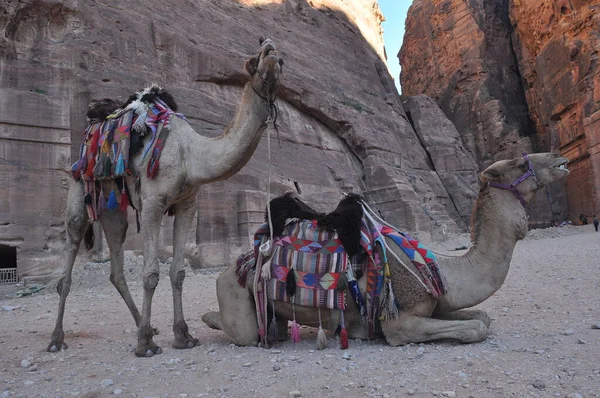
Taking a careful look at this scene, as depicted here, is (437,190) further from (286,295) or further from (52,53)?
(286,295)

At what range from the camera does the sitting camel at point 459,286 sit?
348cm

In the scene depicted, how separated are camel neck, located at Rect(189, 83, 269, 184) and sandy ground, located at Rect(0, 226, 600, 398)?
1.60 metres

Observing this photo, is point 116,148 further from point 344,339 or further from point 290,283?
point 344,339

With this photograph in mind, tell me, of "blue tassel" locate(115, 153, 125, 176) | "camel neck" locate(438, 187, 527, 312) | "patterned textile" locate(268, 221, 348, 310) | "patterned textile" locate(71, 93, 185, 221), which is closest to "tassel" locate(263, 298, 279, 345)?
"patterned textile" locate(268, 221, 348, 310)

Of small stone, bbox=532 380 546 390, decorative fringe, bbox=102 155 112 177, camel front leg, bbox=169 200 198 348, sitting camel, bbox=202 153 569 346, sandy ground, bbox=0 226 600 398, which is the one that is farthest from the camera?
decorative fringe, bbox=102 155 112 177

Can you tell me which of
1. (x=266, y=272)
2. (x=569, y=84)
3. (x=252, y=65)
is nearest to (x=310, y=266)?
(x=266, y=272)

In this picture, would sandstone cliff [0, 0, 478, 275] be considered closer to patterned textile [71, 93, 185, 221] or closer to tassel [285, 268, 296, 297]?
patterned textile [71, 93, 185, 221]

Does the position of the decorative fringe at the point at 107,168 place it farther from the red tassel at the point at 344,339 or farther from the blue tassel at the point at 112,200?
the red tassel at the point at 344,339

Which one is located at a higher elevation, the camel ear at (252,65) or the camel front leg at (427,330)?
the camel ear at (252,65)

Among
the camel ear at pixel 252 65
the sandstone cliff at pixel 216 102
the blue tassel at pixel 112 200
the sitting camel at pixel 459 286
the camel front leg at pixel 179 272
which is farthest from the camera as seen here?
the sandstone cliff at pixel 216 102

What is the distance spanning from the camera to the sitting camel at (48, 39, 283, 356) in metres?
3.80

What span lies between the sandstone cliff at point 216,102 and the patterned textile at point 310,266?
8.52m

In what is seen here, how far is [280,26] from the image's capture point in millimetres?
23297

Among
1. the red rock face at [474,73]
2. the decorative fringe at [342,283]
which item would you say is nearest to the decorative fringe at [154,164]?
the decorative fringe at [342,283]
